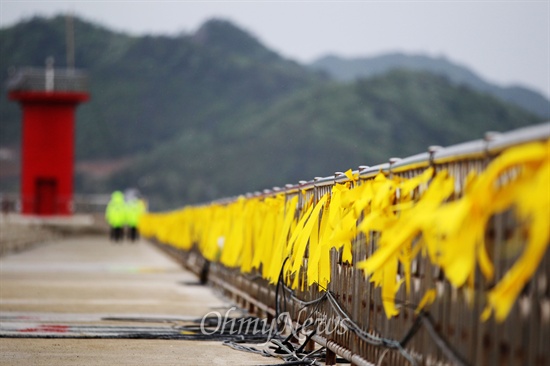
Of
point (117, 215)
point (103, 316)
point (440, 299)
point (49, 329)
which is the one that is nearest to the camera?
point (440, 299)

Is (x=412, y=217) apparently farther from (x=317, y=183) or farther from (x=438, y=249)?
(x=317, y=183)

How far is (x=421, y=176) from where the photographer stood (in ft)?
26.3

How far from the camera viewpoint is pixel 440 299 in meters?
7.45

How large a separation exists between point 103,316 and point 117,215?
44.3 m

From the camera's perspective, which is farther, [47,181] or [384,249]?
[47,181]

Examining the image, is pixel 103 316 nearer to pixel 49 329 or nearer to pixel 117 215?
pixel 49 329

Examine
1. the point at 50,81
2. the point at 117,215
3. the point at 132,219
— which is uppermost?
the point at 50,81

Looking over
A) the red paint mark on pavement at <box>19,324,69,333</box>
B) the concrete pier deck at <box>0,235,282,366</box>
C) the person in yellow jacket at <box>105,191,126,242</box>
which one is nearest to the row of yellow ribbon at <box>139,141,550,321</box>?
the concrete pier deck at <box>0,235,282,366</box>

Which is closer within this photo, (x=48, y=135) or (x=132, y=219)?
(x=132, y=219)

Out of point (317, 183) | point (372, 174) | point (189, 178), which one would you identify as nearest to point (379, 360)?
point (372, 174)

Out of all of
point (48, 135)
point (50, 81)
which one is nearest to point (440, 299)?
point (48, 135)

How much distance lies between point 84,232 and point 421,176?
68382 millimetres

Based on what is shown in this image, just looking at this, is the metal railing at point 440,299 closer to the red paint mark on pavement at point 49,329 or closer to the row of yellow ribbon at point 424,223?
the row of yellow ribbon at point 424,223

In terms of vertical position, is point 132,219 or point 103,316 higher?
point 132,219
